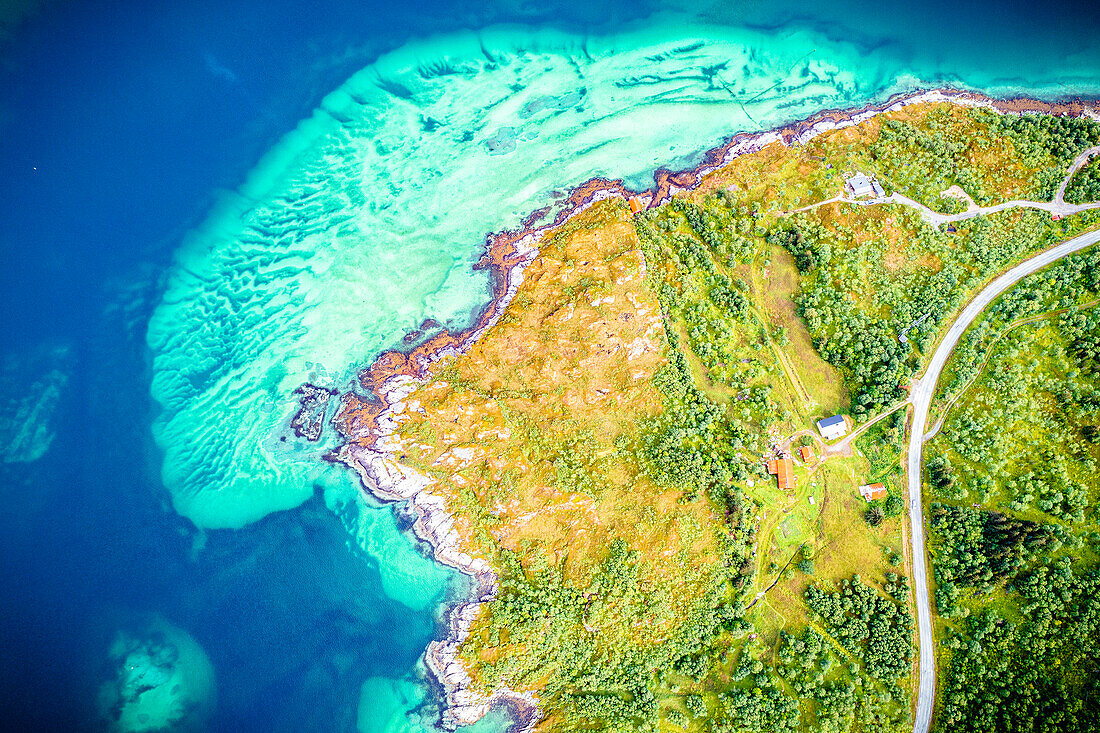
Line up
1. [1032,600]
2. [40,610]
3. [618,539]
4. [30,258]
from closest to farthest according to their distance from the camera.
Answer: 1. [1032,600]
2. [618,539]
3. [40,610]
4. [30,258]

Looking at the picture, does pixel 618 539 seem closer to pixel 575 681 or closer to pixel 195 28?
pixel 575 681

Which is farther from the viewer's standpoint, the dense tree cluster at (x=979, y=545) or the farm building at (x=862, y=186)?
the farm building at (x=862, y=186)

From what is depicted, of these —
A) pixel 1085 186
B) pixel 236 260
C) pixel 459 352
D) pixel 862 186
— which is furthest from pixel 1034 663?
pixel 236 260

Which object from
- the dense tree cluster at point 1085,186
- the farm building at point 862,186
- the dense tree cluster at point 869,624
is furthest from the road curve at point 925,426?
the farm building at point 862,186

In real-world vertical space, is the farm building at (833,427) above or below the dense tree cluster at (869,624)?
above

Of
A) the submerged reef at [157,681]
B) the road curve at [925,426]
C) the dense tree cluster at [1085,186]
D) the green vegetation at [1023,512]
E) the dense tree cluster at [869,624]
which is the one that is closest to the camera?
the green vegetation at [1023,512]

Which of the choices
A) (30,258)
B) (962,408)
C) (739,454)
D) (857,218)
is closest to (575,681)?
(739,454)

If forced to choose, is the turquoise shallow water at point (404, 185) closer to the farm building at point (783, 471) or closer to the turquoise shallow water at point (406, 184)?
the turquoise shallow water at point (406, 184)
